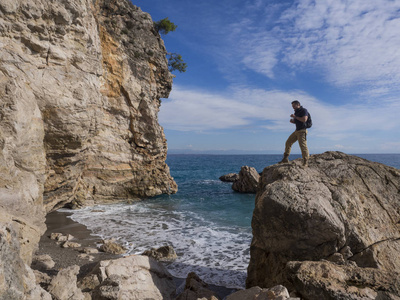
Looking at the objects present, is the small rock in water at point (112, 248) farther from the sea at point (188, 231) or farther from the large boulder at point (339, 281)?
the large boulder at point (339, 281)

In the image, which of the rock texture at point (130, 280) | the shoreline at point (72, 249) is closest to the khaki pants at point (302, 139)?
the shoreline at point (72, 249)

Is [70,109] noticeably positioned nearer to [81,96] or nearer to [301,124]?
[81,96]

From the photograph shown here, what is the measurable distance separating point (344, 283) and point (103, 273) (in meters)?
4.66

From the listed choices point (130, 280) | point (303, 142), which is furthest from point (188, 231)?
point (303, 142)

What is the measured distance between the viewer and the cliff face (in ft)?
21.2

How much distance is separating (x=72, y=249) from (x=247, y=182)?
2067 cm

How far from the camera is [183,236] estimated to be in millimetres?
11633

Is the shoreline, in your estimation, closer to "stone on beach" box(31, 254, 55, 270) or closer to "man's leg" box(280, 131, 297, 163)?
"stone on beach" box(31, 254, 55, 270)

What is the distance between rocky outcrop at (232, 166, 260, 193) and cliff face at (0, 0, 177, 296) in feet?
35.1

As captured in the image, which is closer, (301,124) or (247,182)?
(301,124)

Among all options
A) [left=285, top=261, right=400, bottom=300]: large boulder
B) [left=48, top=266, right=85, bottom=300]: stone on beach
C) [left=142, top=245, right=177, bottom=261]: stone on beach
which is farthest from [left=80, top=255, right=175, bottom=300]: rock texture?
[left=285, top=261, right=400, bottom=300]: large boulder

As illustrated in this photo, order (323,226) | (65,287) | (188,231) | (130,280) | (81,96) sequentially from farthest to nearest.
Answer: (188,231), (81,96), (130,280), (323,226), (65,287)

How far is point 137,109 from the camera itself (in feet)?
62.6

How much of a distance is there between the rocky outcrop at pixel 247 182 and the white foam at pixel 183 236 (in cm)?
1183
